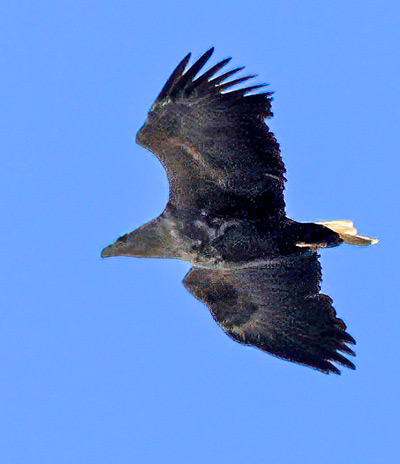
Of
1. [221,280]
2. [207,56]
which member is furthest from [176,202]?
[207,56]

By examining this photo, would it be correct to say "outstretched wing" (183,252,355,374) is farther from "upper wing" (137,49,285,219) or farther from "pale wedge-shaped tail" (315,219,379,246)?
"upper wing" (137,49,285,219)

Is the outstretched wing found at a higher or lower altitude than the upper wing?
lower

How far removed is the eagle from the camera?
35.4 ft

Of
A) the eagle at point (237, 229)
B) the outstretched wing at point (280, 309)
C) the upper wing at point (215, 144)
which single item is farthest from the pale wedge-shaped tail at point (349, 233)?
the upper wing at point (215, 144)

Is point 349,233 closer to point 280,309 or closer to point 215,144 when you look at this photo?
point 280,309

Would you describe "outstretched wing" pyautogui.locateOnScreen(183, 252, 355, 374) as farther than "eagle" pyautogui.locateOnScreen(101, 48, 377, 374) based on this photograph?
Yes

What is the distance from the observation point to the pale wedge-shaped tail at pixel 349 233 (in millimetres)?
11984

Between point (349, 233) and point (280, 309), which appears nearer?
point (349, 233)

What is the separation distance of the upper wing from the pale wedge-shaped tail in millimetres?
997

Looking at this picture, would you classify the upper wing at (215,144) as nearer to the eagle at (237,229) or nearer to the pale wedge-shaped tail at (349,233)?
the eagle at (237,229)

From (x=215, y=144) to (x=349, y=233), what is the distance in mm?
2345

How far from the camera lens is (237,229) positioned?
38.6 ft

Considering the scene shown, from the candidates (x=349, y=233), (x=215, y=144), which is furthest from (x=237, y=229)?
(x=349, y=233)

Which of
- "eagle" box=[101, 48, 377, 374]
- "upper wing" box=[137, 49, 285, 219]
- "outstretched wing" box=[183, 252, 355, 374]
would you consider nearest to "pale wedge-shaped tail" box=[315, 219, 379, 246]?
"eagle" box=[101, 48, 377, 374]
